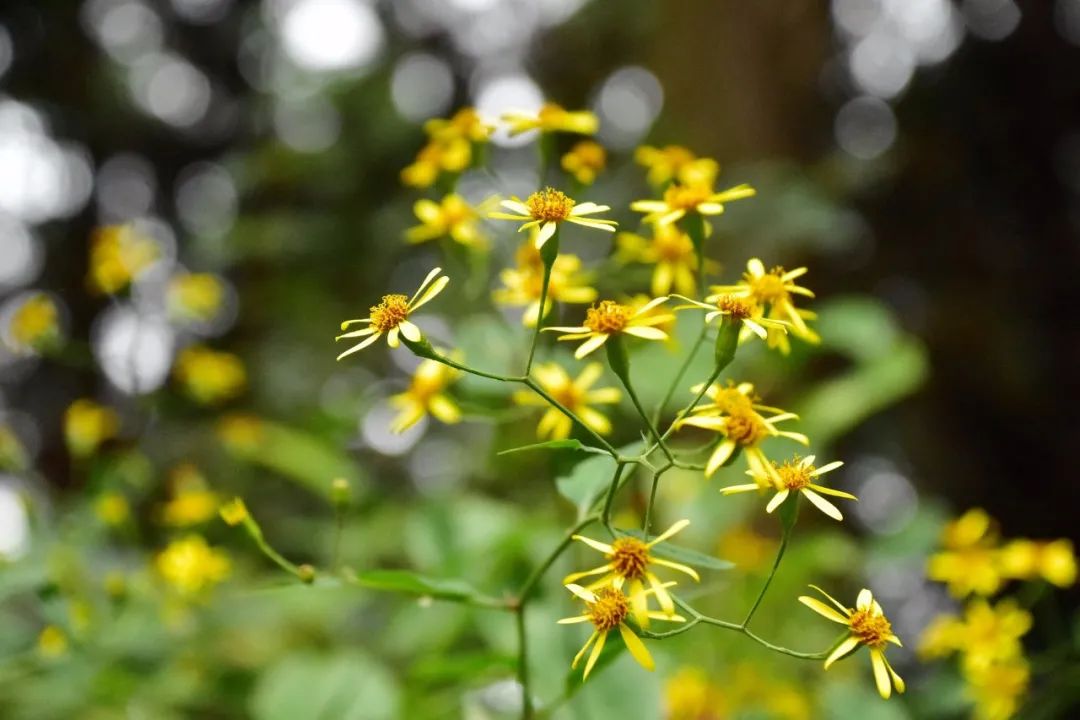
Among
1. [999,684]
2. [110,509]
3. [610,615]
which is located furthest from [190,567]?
[999,684]

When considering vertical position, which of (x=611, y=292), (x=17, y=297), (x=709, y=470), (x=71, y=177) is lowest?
(x=17, y=297)

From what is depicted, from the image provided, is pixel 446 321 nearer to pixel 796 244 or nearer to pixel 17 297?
pixel 796 244

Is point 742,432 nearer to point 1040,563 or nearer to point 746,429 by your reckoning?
point 746,429

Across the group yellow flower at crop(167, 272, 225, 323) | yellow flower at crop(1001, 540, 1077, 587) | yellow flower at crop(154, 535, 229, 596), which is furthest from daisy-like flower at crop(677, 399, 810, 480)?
yellow flower at crop(167, 272, 225, 323)

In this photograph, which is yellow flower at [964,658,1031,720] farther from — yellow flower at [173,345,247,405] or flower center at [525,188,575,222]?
yellow flower at [173,345,247,405]

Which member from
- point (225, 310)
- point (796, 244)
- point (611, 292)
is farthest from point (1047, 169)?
point (225, 310)

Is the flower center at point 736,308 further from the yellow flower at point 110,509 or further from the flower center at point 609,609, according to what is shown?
the yellow flower at point 110,509
